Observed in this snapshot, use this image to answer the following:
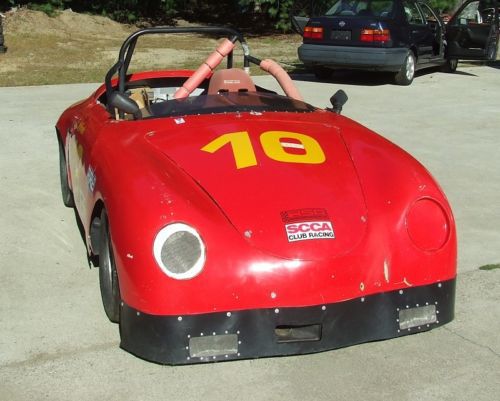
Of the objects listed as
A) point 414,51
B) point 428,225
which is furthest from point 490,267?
point 414,51

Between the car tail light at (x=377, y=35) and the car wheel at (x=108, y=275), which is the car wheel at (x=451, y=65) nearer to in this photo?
the car tail light at (x=377, y=35)

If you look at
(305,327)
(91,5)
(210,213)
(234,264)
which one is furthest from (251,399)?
(91,5)

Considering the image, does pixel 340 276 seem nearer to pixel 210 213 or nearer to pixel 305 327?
pixel 305 327

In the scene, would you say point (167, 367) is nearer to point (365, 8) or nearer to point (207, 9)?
point (365, 8)

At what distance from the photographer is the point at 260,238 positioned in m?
3.15

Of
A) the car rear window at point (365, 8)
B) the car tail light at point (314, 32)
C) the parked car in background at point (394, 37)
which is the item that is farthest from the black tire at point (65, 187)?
the car rear window at point (365, 8)

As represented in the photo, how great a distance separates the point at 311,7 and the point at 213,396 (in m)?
21.6

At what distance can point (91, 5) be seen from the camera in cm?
2466

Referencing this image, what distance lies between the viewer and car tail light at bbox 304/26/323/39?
1280 centimetres

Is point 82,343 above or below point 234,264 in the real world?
below

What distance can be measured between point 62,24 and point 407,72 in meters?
13.0

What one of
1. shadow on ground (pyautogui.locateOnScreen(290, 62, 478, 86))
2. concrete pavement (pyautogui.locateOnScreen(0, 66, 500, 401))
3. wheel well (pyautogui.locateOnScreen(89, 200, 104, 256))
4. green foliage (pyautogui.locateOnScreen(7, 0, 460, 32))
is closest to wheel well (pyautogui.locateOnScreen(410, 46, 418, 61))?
shadow on ground (pyautogui.locateOnScreen(290, 62, 478, 86))

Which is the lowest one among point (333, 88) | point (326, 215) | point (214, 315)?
point (333, 88)

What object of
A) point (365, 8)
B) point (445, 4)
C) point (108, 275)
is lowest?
point (445, 4)
